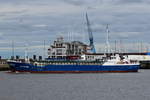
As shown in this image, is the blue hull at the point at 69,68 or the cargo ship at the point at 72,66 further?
the blue hull at the point at 69,68

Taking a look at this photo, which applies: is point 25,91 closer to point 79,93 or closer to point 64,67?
point 79,93

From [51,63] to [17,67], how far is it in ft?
30.6

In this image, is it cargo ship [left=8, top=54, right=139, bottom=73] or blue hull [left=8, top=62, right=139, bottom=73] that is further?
blue hull [left=8, top=62, right=139, bottom=73]

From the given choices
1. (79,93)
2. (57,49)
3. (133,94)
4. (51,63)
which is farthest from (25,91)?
(57,49)

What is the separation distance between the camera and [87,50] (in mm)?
198625

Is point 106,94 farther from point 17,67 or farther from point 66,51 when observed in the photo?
point 66,51

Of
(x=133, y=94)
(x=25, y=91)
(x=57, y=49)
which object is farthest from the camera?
(x=57, y=49)

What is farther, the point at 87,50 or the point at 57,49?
the point at 87,50

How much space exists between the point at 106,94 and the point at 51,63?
64.7 meters

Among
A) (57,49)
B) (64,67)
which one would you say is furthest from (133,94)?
(57,49)

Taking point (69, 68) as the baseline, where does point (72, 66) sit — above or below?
above

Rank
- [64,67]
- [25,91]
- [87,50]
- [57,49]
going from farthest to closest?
[87,50], [57,49], [64,67], [25,91]

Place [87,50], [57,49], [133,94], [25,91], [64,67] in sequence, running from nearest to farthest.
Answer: [133,94]
[25,91]
[64,67]
[57,49]
[87,50]

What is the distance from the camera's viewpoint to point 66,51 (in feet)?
641
